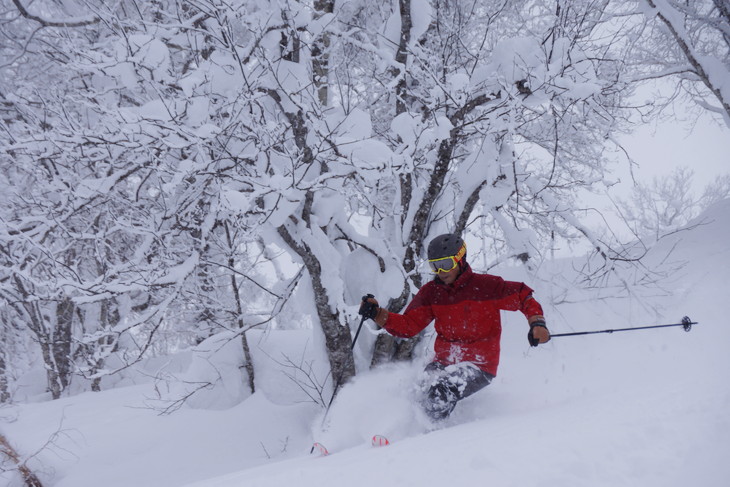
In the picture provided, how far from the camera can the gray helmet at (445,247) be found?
3.15 metres

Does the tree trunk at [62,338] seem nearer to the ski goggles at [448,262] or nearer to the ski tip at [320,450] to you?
the ski tip at [320,450]

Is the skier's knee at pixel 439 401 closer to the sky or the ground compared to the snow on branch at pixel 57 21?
closer to the ground

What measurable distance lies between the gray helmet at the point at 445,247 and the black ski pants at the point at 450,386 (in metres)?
0.95

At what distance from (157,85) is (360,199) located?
10.0 ft

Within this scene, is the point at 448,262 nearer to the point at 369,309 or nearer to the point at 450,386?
the point at 369,309

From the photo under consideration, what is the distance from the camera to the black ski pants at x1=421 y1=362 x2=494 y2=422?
3.21 metres

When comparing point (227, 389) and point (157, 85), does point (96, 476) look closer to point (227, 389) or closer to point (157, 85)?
point (227, 389)

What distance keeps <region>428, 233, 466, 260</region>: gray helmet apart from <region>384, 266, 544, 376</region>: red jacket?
258 millimetres

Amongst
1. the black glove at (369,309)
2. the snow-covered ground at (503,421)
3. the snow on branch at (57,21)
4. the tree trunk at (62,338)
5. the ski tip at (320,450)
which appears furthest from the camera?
the tree trunk at (62,338)

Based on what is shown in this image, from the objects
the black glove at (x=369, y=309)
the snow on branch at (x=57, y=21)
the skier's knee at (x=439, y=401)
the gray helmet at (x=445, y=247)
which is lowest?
the skier's knee at (x=439, y=401)

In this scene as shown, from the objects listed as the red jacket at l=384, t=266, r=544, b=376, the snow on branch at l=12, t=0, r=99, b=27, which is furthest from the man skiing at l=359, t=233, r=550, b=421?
the snow on branch at l=12, t=0, r=99, b=27

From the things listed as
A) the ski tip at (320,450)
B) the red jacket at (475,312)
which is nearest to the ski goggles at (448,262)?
the red jacket at (475,312)

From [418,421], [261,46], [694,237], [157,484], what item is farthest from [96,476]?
[694,237]

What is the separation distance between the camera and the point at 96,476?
444 centimetres
